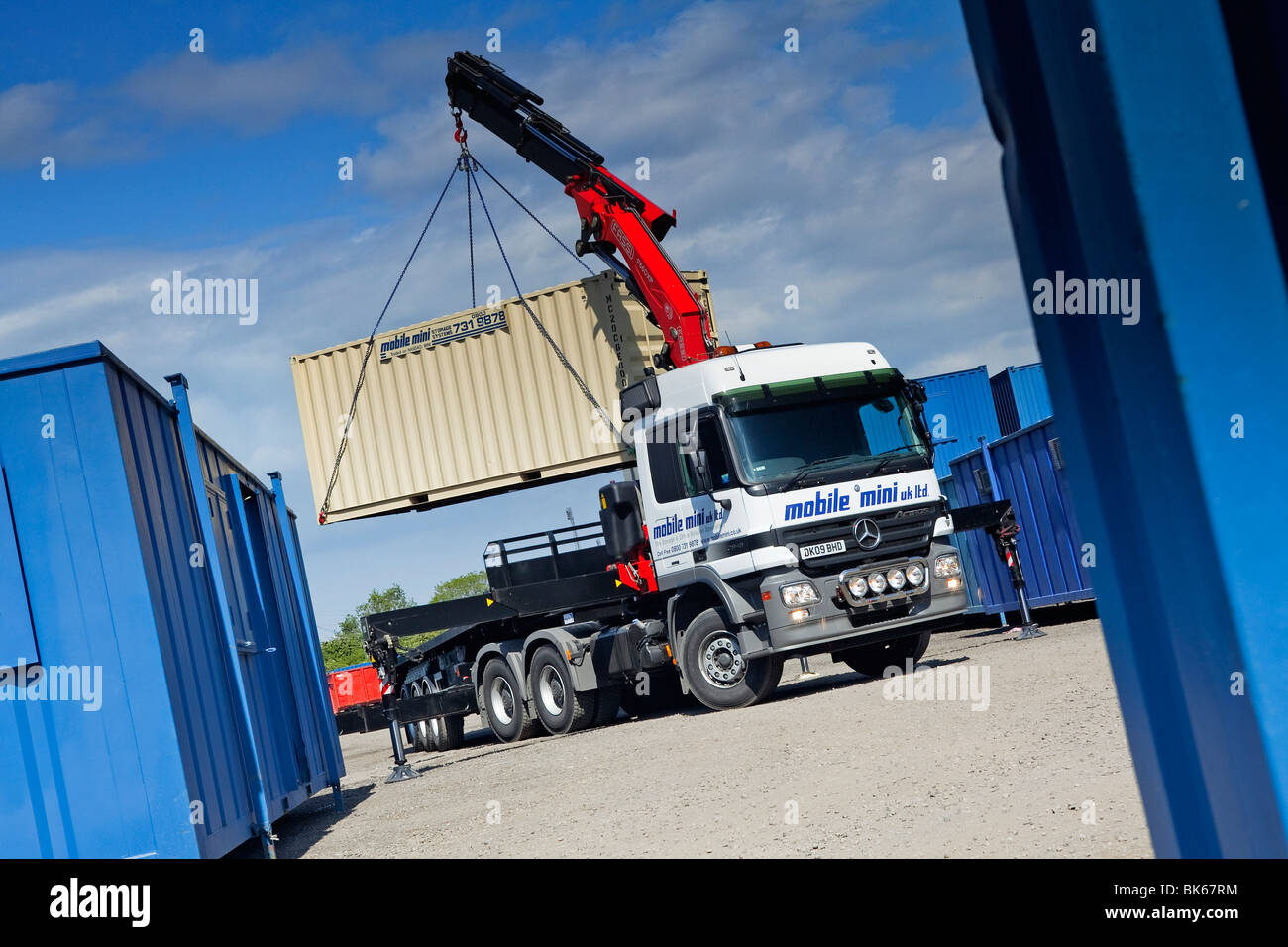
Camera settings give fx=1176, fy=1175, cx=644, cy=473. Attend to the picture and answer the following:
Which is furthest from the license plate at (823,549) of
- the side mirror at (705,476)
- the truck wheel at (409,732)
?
the truck wheel at (409,732)

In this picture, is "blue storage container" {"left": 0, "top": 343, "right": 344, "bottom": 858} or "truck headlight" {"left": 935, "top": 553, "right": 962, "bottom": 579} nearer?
"blue storage container" {"left": 0, "top": 343, "right": 344, "bottom": 858}

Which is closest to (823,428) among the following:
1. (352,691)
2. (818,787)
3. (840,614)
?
(840,614)

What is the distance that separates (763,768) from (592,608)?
6.28m

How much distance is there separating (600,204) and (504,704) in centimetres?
612

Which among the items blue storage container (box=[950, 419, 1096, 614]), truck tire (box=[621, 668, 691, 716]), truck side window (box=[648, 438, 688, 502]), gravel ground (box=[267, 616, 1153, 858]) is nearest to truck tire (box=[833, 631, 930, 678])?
gravel ground (box=[267, 616, 1153, 858])

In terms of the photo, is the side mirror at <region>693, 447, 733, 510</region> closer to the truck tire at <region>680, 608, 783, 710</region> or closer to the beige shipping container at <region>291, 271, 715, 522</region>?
the truck tire at <region>680, 608, 783, 710</region>

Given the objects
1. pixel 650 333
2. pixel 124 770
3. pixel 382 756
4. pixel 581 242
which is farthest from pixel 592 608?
pixel 124 770

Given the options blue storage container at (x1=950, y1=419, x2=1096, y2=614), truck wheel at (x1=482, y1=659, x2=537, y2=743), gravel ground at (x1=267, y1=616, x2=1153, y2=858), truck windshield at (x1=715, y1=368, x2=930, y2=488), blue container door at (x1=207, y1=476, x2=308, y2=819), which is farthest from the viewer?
blue storage container at (x1=950, y1=419, x2=1096, y2=614)

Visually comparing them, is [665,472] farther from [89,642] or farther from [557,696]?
[89,642]

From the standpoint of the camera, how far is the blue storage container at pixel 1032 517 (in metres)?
14.7

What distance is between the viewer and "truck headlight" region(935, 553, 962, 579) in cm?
1065

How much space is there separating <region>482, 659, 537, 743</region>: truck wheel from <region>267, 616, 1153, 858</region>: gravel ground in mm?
1474

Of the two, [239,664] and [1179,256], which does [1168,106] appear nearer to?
[1179,256]

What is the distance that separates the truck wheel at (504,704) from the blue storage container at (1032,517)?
6834 millimetres
